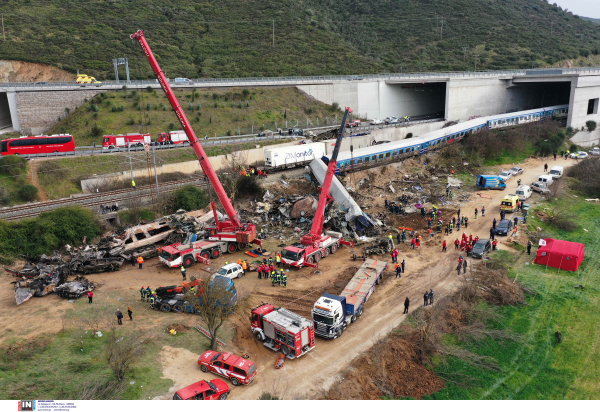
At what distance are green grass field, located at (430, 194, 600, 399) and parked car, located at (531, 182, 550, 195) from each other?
54.5 feet

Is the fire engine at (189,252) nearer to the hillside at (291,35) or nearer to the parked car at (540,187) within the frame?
the parked car at (540,187)

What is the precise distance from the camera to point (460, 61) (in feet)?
339

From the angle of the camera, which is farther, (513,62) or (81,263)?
(513,62)

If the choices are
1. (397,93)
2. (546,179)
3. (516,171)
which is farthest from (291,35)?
(546,179)

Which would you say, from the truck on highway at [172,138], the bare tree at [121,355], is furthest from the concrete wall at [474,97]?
the bare tree at [121,355]

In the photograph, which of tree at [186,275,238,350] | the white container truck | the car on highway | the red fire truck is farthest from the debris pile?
the car on highway

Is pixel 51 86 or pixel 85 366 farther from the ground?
pixel 51 86

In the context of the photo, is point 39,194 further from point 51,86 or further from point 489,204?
point 489,204

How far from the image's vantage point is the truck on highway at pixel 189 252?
93.8 ft

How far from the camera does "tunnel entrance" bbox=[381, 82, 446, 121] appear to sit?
72.8m

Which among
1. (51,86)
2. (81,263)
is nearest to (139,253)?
(81,263)

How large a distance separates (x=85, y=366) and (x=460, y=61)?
4125 inches

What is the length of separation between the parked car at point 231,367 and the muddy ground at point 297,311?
0.33 meters

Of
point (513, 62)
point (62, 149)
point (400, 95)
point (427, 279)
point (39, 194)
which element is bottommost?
point (427, 279)
